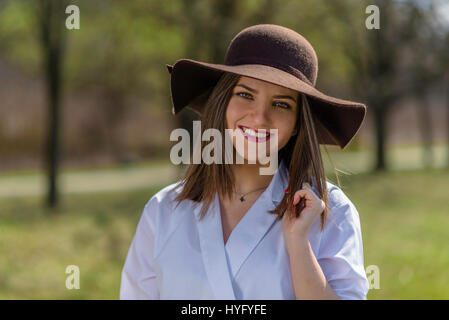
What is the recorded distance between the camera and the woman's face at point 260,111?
1.94 meters

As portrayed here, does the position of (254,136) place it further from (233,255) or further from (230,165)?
(233,255)

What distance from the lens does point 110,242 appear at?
7.96 m

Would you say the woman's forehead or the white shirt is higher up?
the woman's forehead

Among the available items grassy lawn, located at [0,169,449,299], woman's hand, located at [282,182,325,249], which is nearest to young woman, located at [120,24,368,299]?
woman's hand, located at [282,182,325,249]

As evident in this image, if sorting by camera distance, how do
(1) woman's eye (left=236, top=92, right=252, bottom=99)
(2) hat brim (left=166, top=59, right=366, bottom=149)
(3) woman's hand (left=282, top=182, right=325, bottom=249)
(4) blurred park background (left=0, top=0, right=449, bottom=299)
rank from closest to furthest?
(3) woman's hand (left=282, top=182, right=325, bottom=249) → (2) hat brim (left=166, top=59, right=366, bottom=149) → (1) woman's eye (left=236, top=92, right=252, bottom=99) → (4) blurred park background (left=0, top=0, right=449, bottom=299)

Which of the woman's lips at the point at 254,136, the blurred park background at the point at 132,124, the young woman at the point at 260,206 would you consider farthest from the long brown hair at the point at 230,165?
the blurred park background at the point at 132,124

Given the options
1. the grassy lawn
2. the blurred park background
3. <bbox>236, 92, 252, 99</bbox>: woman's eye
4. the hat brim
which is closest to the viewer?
the hat brim

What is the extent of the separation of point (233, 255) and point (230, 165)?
44cm

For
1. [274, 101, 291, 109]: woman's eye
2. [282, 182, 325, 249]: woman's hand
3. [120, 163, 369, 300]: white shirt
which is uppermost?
[274, 101, 291, 109]: woman's eye

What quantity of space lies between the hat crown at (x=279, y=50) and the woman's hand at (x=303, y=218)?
46cm

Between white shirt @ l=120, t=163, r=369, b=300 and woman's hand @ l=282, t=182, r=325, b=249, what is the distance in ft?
0.26

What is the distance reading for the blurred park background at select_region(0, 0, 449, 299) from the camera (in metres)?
7.18

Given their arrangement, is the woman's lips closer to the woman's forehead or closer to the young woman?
the young woman

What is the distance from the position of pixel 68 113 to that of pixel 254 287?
21890mm
